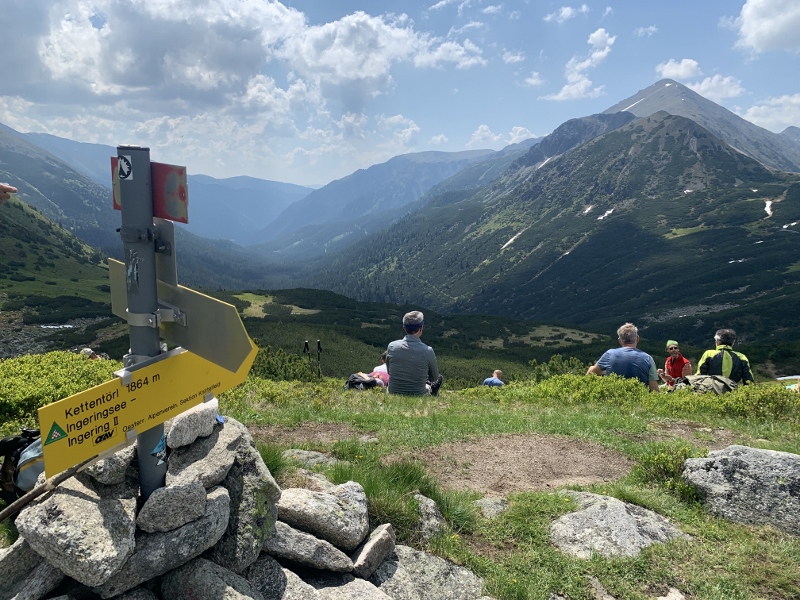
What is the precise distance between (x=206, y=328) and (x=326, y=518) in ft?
7.24

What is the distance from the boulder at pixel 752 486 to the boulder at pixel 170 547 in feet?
19.2

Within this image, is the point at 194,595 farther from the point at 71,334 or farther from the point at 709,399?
the point at 71,334

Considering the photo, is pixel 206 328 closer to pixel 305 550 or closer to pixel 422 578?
pixel 305 550

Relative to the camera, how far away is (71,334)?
285 feet

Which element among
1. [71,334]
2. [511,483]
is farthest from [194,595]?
[71,334]

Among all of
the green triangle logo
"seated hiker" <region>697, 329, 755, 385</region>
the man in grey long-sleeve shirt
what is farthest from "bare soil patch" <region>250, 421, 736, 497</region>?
the green triangle logo

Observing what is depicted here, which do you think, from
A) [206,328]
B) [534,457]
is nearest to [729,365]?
[534,457]

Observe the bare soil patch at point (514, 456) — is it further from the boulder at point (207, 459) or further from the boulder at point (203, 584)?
the boulder at point (203, 584)

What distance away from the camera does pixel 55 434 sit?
2.89 meters

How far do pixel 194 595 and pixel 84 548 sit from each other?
846 millimetres

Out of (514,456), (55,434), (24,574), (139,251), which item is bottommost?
(514,456)

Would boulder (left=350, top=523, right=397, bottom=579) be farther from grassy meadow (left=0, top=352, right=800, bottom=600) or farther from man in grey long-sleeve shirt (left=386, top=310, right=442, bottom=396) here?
man in grey long-sleeve shirt (left=386, top=310, right=442, bottom=396)

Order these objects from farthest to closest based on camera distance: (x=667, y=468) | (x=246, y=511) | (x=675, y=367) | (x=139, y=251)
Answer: (x=675, y=367)
(x=667, y=468)
(x=246, y=511)
(x=139, y=251)

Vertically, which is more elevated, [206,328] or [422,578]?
[206,328]
